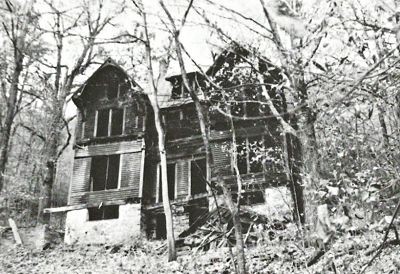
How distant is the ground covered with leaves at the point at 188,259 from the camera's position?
329 inches

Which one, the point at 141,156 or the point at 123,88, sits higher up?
the point at 123,88

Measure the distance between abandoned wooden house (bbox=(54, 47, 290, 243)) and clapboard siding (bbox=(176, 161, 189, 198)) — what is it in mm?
56

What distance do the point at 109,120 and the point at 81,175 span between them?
3.74m

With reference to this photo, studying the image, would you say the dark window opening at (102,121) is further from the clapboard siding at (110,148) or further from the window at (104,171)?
the window at (104,171)

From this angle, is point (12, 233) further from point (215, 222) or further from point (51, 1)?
point (51, 1)

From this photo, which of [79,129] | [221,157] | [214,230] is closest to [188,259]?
[214,230]

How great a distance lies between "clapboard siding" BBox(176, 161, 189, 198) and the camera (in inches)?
929

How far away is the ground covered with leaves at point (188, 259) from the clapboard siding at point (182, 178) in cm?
415

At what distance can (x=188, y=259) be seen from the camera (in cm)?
1448

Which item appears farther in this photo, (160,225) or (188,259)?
(160,225)

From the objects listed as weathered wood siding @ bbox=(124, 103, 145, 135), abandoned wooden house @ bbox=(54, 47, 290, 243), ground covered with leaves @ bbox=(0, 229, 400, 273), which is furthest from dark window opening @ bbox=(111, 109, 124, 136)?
ground covered with leaves @ bbox=(0, 229, 400, 273)

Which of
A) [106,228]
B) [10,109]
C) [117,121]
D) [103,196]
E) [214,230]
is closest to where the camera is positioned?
[214,230]

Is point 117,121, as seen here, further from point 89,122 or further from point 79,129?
point 79,129

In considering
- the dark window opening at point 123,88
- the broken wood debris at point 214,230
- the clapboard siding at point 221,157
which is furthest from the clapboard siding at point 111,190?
the broken wood debris at point 214,230
